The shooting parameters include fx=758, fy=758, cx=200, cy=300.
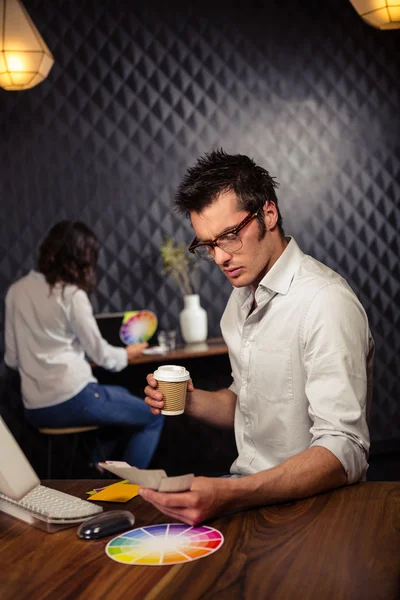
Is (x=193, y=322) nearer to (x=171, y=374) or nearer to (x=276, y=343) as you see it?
(x=276, y=343)

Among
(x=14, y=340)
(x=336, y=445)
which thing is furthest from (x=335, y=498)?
(x=14, y=340)

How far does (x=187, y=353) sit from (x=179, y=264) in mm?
788

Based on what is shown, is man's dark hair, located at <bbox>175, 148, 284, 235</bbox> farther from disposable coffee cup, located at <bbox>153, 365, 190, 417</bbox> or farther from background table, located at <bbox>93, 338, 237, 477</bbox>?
background table, located at <bbox>93, 338, 237, 477</bbox>

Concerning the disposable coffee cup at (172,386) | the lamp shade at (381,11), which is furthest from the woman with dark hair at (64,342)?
the disposable coffee cup at (172,386)

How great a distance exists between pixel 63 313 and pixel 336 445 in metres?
2.68

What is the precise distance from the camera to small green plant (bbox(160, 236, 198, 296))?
16.3ft

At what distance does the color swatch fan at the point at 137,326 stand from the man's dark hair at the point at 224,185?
271 centimetres

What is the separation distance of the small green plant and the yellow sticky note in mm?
3055

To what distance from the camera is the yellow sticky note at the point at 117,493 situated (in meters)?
1.85

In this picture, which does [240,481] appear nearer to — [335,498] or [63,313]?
[335,498]

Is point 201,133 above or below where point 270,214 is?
above

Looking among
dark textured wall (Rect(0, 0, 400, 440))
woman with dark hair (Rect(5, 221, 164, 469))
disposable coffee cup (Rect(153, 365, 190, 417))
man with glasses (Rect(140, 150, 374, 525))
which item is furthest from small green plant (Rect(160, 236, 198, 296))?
disposable coffee cup (Rect(153, 365, 190, 417))

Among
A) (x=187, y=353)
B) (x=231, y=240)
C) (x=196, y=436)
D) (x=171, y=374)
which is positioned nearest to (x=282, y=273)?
(x=231, y=240)

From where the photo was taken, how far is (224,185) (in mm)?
2164
